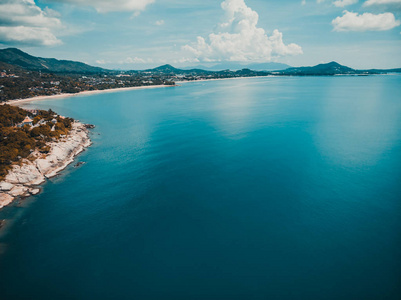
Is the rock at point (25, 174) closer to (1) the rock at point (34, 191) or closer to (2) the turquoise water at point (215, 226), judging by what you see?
(1) the rock at point (34, 191)

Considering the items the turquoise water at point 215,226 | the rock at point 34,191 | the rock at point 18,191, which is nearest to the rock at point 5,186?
the rock at point 18,191

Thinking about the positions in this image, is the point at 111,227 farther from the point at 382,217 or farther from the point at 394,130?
the point at 394,130

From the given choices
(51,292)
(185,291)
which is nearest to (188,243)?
(185,291)

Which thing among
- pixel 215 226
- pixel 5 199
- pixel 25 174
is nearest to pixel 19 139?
pixel 25 174

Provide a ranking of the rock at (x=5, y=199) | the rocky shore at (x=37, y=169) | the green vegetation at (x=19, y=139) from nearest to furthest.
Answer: the rock at (x=5, y=199), the rocky shore at (x=37, y=169), the green vegetation at (x=19, y=139)

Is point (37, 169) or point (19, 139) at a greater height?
point (19, 139)

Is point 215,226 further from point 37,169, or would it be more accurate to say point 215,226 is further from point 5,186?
point 37,169

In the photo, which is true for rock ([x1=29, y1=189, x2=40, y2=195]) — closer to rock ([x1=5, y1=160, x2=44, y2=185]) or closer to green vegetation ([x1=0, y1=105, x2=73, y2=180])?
rock ([x1=5, y1=160, x2=44, y2=185])
